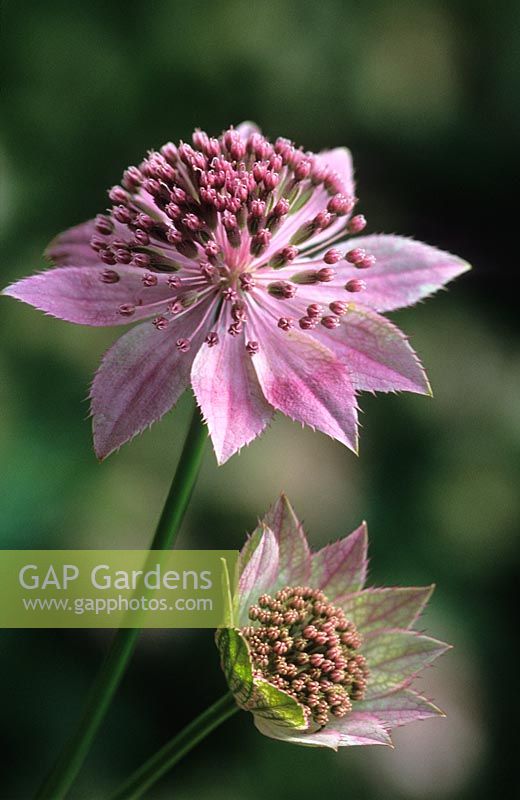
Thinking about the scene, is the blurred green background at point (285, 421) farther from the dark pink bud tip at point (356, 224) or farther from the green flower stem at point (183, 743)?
the dark pink bud tip at point (356, 224)

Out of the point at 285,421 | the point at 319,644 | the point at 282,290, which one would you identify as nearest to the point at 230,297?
the point at 282,290

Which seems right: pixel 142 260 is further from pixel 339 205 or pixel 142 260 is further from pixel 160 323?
pixel 339 205

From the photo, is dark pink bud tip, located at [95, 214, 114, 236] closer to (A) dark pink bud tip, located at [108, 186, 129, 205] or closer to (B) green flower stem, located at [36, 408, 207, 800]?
(A) dark pink bud tip, located at [108, 186, 129, 205]

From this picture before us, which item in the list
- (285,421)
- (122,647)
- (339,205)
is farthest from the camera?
(285,421)

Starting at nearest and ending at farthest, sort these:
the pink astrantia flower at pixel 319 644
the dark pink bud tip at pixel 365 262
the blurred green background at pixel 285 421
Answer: the pink astrantia flower at pixel 319 644 < the dark pink bud tip at pixel 365 262 < the blurred green background at pixel 285 421

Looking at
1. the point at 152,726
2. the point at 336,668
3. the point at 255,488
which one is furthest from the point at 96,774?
the point at 336,668

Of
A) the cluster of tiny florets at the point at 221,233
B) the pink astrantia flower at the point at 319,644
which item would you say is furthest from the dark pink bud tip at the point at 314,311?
the pink astrantia flower at the point at 319,644

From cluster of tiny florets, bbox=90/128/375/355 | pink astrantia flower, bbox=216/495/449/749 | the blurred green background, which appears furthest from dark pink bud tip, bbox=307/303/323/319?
the blurred green background

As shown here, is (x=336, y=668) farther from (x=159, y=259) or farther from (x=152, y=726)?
(x=152, y=726)
